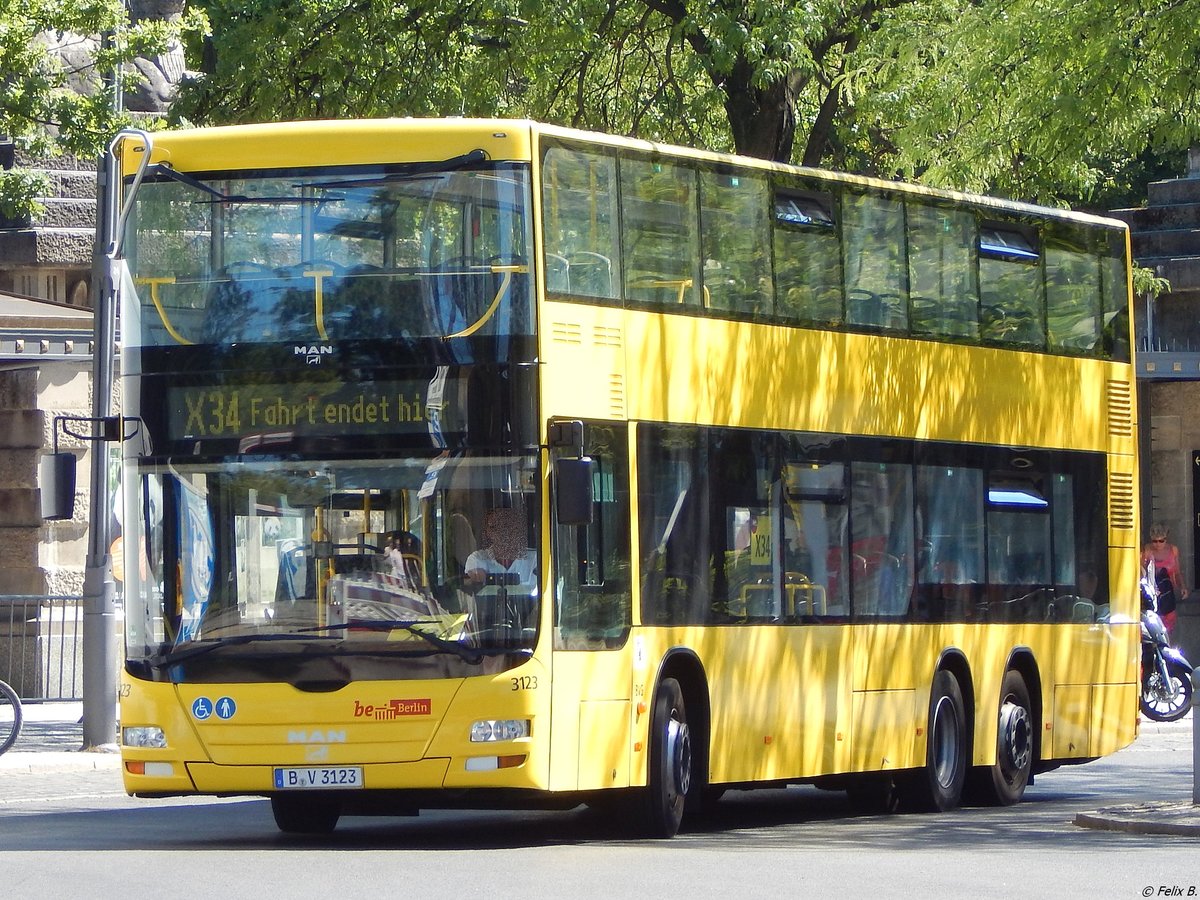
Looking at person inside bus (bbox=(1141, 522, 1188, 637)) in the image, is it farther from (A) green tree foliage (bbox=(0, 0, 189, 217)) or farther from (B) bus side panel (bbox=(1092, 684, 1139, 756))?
(A) green tree foliage (bbox=(0, 0, 189, 217))

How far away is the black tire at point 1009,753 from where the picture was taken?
693 inches

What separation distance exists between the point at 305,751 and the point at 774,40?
9889mm

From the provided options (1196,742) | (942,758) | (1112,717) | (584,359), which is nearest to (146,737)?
(584,359)

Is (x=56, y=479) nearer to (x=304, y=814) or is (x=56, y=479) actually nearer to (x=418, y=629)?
(x=304, y=814)

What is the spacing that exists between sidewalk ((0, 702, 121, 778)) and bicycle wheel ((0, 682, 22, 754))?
0.27m

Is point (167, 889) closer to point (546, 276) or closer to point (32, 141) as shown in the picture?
point (546, 276)

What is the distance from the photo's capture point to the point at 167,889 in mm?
10719

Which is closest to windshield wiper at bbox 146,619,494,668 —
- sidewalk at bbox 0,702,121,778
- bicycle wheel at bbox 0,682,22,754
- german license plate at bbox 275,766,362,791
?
german license plate at bbox 275,766,362,791

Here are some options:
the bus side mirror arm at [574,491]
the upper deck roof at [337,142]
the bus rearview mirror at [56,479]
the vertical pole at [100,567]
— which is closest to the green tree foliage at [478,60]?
the vertical pole at [100,567]

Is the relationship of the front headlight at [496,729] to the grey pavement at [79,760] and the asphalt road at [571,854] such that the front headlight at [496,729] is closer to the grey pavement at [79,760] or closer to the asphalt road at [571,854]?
the asphalt road at [571,854]

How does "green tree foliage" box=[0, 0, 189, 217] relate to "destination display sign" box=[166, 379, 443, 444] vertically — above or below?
above

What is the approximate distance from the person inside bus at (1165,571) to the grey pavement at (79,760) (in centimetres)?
168

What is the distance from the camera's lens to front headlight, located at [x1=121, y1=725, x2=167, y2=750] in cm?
1306

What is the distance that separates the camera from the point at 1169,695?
24.7 meters
